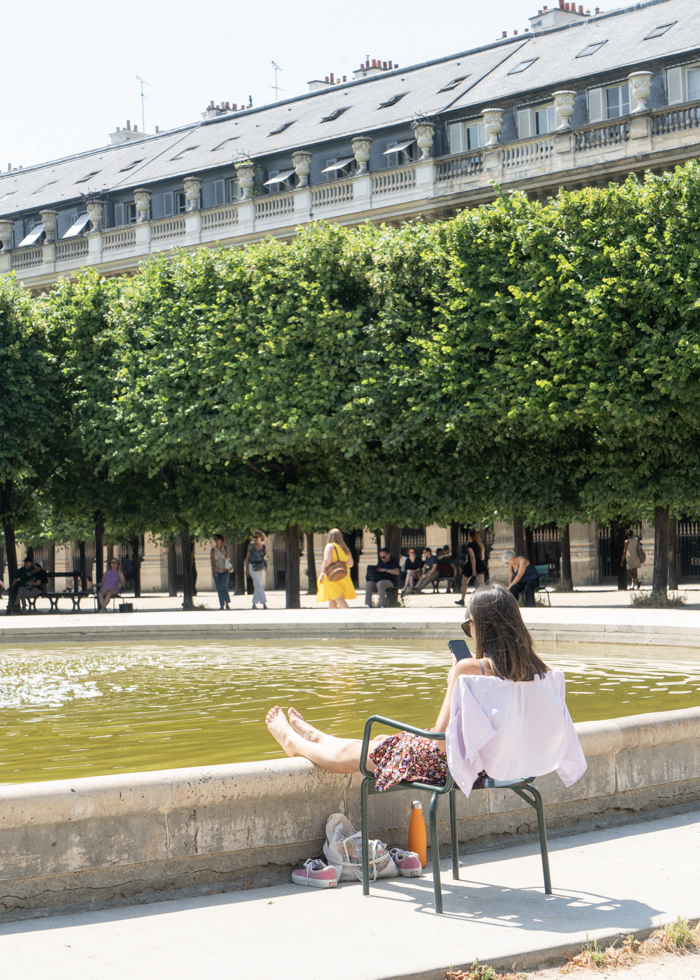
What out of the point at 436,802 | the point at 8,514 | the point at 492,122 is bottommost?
the point at 436,802

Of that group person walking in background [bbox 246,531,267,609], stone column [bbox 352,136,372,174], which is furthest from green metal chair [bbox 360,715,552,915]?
stone column [bbox 352,136,372,174]

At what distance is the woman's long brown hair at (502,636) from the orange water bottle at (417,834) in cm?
83

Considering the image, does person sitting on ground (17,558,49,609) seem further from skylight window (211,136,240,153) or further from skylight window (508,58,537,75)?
skylight window (211,136,240,153)

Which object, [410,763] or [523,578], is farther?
[523,578]

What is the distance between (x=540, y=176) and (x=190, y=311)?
1165 centimetres

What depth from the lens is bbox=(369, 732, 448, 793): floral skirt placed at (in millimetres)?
4828

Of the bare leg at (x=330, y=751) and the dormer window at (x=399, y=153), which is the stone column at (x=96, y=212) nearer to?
the dormer window at (x=399, y=153)

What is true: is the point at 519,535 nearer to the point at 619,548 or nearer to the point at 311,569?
the point at 619,548

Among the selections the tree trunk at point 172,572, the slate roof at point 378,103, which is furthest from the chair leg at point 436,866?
the tree trunk at point 172,572

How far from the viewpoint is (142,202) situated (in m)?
41.9

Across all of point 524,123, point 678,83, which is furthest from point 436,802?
point 524,123

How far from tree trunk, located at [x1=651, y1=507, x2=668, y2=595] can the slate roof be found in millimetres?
15564

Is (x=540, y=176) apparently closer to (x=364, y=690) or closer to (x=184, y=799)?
(x=364, y=690)

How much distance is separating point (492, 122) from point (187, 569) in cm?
1606
